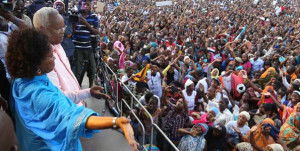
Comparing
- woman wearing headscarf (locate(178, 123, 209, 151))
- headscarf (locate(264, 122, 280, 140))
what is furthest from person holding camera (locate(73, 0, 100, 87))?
headscarf (locate(264, 122, 280, 140))

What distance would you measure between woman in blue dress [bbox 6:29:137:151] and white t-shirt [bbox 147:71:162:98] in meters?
4.33

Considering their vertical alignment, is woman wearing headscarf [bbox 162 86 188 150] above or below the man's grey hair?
below

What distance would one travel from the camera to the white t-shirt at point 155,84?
585 centimetres

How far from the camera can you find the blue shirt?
1.28 meters

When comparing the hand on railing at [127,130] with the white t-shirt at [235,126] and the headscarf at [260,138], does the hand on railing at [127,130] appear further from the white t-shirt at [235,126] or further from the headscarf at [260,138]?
the white t-shirt at [235,126]

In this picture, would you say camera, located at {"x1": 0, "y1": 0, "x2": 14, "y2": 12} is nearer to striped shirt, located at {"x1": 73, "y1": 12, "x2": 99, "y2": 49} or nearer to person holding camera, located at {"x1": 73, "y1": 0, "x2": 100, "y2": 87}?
person holding camera, located at {"x1": 73, "y1": 0, "x2": 100, "y2": 87}

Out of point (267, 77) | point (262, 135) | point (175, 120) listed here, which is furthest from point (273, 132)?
point (267, 77)

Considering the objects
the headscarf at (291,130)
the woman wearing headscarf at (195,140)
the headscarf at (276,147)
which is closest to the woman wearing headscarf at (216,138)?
the woman wearing headscarf at (195,140)

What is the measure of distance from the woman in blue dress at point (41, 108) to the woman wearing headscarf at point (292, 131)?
12.1 feet

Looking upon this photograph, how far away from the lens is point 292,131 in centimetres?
422

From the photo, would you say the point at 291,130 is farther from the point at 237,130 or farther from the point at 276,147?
the point at 237,130

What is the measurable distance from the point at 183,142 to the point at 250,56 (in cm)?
507

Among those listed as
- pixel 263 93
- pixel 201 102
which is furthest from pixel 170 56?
pixel 263 93

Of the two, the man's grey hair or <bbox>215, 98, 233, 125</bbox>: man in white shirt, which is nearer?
the man's grey hair
